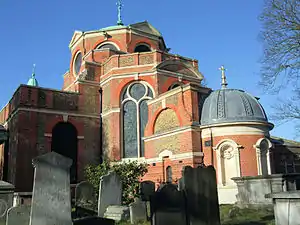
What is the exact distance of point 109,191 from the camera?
503 inches

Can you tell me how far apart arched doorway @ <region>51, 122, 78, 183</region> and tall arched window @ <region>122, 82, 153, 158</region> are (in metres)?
3.70

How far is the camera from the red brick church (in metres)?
18.6

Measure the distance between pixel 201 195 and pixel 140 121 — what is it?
1539cm

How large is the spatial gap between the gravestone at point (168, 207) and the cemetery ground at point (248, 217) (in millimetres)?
2764

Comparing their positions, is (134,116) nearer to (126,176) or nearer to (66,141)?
(66,141)

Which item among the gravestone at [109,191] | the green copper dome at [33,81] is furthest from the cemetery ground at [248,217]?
the green copper dome at [33,81]

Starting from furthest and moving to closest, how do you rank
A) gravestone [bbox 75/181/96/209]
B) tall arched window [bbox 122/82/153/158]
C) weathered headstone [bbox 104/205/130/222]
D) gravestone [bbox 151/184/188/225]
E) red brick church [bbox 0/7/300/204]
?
tall arched window [bbox 122/82/153/158] → red brick church [bbox 0/7/300/204] → gravestone [bbox 75/181/96/209] → weathered headstone [bbox 104/205/130/222] → gravestone [bbox 151/184/188/225]

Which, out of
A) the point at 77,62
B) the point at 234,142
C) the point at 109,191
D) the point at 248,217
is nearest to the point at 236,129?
the point at 234,142

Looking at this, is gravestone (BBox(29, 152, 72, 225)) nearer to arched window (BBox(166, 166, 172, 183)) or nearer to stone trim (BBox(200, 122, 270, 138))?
stone trim (BBox(200, 122, 270, 138))

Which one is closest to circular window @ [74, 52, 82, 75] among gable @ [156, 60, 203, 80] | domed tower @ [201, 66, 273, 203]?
gable @ [156, 60, 203, 80]

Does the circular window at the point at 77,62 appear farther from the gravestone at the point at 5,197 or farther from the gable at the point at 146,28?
the gravestone at the point at 5,197

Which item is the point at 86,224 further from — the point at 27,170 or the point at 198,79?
the point at 198,79

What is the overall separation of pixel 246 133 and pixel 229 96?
2.63 m

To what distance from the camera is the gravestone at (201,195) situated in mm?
8759
